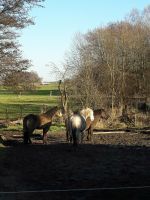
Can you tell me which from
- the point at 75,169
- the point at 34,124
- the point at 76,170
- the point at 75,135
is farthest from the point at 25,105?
the point at 76,170

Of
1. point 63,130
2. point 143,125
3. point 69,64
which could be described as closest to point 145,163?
point 63,130

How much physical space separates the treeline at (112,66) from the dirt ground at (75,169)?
12.4m

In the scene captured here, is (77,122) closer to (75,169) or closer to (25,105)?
(75,169)

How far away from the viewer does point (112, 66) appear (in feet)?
125

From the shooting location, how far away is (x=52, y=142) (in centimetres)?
2116

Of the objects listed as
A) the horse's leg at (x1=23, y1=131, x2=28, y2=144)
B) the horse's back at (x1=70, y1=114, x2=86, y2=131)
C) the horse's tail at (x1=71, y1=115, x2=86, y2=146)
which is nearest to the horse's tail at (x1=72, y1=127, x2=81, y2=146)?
the horse's tail at (x1=71, y1=115, x2=86, y2=146)

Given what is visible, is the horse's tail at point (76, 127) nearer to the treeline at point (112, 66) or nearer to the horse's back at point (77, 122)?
the horse's back at point (77, 122)

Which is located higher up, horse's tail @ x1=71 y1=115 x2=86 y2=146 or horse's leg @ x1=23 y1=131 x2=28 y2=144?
horse's tail @ x1=71 y1=115 x2=86 y2=146

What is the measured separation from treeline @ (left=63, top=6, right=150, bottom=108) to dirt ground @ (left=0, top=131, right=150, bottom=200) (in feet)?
40.8

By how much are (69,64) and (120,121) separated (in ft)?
20.4

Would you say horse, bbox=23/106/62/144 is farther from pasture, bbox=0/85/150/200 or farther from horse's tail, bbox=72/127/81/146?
horse's tail, bbox=72/127/81/146

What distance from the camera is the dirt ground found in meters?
10.4

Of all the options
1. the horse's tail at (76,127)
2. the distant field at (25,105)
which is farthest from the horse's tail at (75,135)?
the distant field at (25,105)

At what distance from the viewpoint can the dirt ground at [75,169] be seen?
10398mm
